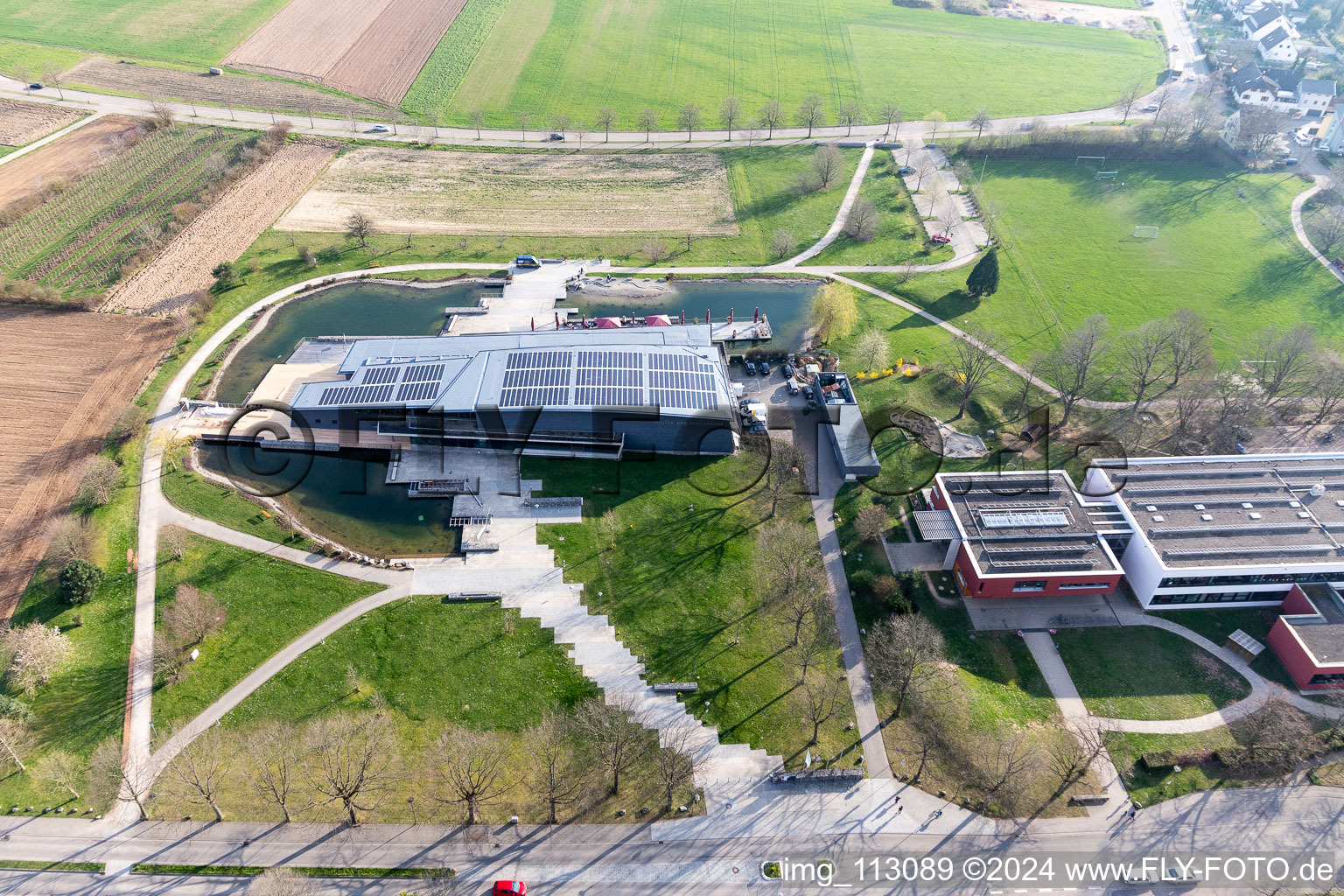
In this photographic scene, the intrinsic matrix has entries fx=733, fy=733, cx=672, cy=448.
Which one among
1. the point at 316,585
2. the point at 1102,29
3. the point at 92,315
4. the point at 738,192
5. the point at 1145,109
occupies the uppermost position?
the point at 1102,29

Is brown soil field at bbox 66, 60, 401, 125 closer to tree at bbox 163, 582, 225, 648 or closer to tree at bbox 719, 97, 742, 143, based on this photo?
Result: tree at bbox 719, 97, 742, 143

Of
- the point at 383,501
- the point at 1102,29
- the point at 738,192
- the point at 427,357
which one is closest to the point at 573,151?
the point at 738,192

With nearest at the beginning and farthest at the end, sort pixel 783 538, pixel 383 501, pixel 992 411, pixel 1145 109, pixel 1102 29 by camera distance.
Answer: pixel 783 538 < pixel 383 501 < pixel 992 411 < pixel 1145 109 < pixel 1102 29

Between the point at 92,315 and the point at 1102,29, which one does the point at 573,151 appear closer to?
the point at 92,315

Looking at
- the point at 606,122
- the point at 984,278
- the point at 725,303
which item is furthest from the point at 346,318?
the point at 984,278

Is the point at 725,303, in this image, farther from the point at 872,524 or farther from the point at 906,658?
the point at 906,658

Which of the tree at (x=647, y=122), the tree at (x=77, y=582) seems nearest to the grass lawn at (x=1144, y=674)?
the tree at (x=77, y=582)
